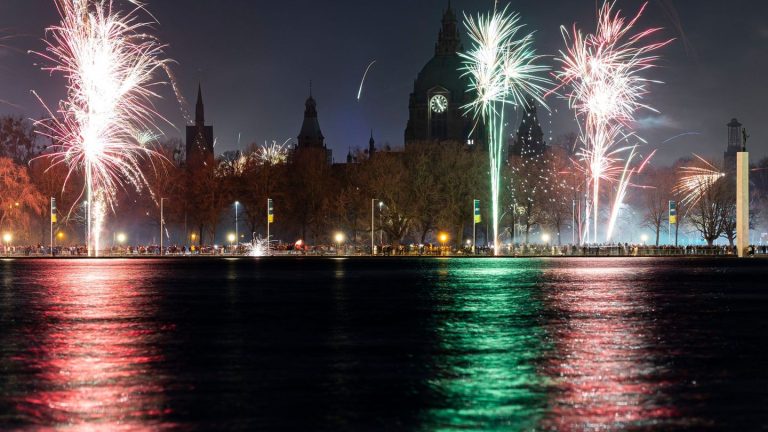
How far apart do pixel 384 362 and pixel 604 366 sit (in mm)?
4595

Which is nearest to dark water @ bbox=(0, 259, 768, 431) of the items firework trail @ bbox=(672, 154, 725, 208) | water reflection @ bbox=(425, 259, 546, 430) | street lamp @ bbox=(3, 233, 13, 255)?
water reflection @ bbox=(425, 259, 546, 430)

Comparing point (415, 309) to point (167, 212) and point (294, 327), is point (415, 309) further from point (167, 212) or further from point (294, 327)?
point (167, 212)

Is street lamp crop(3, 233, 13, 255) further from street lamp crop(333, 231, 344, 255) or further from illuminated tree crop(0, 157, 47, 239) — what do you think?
street lamp crop(333, 231, 344, 255)

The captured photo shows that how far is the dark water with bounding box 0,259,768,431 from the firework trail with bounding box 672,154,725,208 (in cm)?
7856

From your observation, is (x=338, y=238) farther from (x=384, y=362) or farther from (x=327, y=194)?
(x=384, y=362)

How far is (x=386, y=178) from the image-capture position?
342 feet

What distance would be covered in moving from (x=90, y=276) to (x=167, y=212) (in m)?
60.6

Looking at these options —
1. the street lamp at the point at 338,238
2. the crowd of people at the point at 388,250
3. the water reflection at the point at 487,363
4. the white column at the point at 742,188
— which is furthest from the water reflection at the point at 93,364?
the street lamp at the point at 338,238

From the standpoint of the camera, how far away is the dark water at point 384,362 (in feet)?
48.5

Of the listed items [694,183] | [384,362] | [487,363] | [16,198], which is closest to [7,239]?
[16,198]

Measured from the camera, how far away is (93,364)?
1983cm

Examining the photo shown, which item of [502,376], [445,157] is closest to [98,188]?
[445,157]

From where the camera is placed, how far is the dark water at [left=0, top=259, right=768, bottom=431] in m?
14.8

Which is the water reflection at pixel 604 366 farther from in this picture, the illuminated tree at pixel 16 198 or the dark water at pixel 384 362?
the illuminated tree at pixel 16 198
